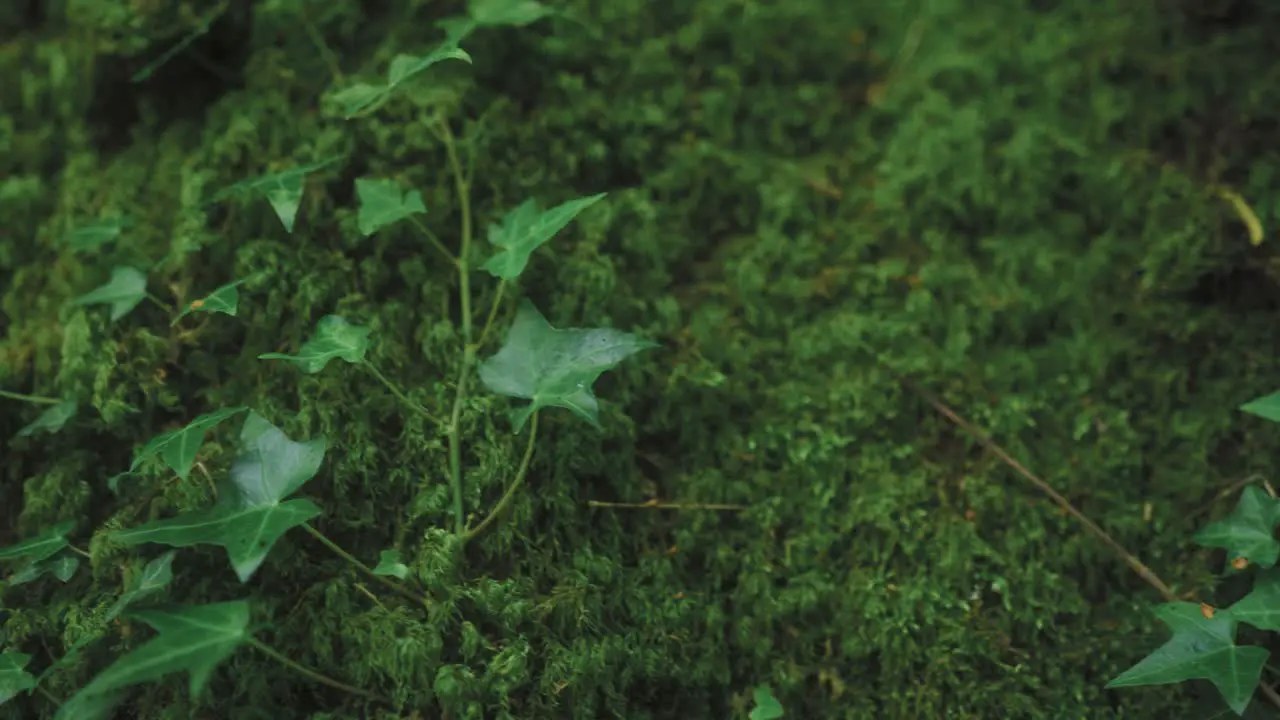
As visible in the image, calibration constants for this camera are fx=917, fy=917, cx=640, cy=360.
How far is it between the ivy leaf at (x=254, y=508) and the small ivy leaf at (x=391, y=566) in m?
0.16

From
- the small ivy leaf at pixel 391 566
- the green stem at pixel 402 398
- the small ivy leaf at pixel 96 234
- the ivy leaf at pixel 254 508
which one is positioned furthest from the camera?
the small ivy leaf at pixel 96 234

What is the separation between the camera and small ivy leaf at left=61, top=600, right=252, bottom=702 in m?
1.26

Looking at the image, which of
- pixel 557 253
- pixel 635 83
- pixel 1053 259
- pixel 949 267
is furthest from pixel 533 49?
pixel 1053 259

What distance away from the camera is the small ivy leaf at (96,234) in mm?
1877


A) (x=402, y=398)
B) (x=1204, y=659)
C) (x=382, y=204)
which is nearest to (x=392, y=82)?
(x=382, y=204)

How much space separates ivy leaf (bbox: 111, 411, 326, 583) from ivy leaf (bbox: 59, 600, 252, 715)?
8 cm

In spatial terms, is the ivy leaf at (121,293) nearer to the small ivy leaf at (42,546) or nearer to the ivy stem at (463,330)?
the small ivy leaf at (42,546)

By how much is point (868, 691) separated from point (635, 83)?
1455 millimetres

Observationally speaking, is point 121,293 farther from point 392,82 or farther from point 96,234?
point 392,82

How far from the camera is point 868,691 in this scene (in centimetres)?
168

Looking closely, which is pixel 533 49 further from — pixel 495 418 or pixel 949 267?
pixel 949 267

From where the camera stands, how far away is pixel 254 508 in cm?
148

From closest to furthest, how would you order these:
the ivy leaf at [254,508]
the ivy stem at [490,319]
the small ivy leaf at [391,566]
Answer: the ivy leaf at [254,508]
the small ivy leaf at [391,566]
the ivy stem at [490,319]

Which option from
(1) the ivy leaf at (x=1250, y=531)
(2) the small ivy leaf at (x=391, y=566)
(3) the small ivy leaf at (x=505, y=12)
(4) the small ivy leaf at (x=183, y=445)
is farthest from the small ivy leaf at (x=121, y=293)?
(1) the ivy leaf at (x=1250, y=531)
